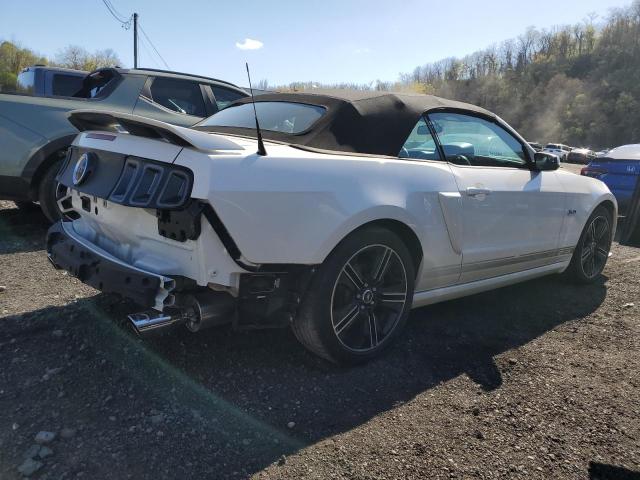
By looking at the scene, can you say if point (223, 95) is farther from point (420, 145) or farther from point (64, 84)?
point (420, 145)

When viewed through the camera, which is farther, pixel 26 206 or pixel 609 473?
pixel 26 206

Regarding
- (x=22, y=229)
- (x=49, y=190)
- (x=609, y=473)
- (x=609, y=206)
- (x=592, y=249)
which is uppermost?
(x=609, y=206)

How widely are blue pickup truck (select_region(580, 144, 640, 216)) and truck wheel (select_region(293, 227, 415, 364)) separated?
5447 mm

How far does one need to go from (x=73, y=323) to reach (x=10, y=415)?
3.32ft

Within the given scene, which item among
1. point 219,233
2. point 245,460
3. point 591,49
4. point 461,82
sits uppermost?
point 591,49

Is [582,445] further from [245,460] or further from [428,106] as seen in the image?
[428,106]

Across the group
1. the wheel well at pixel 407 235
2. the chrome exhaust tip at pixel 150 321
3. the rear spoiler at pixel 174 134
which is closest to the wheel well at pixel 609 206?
the wheel well at pixel 407 235

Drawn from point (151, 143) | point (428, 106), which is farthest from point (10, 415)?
point (428, 106)

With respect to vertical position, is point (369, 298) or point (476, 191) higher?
point (476, 191)

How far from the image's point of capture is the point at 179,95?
Result: 623cm

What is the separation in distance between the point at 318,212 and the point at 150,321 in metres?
0.95

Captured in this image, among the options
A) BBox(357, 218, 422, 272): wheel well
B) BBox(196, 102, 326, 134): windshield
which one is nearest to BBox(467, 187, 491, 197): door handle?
BBox(357, 218, 422, 272): wheel well

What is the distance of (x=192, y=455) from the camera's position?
6.92 ft

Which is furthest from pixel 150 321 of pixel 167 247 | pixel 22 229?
pixel 22 229
